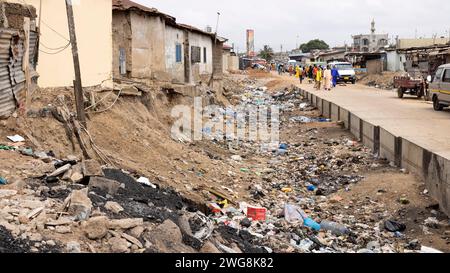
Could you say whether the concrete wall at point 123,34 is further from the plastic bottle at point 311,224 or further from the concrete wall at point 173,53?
the plastic bottle at point 311,224

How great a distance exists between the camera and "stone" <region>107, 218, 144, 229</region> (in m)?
5.62

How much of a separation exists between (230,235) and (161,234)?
4.81 ft

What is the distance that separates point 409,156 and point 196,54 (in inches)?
659

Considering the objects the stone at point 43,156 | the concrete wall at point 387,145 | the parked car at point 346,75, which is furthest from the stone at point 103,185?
the parked car at point 346,75

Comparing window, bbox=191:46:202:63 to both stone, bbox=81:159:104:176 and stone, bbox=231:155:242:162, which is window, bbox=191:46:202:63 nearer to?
stone, bbox=231:155:242:162

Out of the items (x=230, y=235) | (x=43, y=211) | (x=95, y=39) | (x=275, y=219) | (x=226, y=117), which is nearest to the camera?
(x=43, y=211)

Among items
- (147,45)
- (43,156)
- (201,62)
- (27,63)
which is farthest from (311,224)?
(201,62)

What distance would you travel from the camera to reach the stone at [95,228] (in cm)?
532

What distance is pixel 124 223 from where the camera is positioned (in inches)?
224

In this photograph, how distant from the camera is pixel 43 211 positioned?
570cm

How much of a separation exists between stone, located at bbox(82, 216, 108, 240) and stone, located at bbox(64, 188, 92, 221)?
0.70ft

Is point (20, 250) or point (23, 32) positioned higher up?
point (23, 32)
